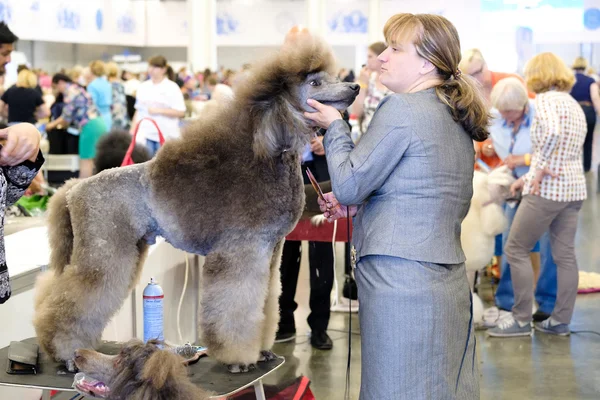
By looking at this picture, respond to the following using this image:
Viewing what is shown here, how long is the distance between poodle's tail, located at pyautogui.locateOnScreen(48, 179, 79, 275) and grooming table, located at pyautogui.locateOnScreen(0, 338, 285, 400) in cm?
27

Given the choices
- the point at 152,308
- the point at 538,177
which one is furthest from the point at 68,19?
the point at 152,308

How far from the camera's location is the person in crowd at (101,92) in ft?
29.6

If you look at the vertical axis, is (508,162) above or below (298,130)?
below

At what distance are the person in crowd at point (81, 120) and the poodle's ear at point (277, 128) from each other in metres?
6.39

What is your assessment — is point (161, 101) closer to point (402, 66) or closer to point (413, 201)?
point (402, 66)

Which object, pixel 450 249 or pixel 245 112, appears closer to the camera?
pixel 450 249

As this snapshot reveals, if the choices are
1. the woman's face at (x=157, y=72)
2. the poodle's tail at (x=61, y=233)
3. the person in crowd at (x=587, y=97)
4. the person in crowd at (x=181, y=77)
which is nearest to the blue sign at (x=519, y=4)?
the person in crowd at (x=587, y=97)

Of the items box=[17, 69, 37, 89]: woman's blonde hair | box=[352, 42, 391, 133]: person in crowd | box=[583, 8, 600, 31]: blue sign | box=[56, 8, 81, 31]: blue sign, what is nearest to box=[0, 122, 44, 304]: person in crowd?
box=[352, 42, 391, 133]: person in crowd

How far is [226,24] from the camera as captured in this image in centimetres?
1941

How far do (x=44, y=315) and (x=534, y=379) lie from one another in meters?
2.53

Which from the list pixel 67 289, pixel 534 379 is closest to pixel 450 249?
pixel 67 289

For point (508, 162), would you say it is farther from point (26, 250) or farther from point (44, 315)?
point (44, 315)

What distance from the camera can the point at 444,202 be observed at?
183 cm

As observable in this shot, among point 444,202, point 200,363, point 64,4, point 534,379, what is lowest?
point 534,379
